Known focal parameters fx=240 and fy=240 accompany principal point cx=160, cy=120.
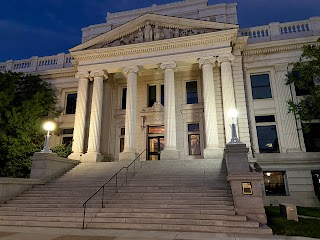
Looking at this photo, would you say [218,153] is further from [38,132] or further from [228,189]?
[38,132]

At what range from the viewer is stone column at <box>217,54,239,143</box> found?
55.4ft

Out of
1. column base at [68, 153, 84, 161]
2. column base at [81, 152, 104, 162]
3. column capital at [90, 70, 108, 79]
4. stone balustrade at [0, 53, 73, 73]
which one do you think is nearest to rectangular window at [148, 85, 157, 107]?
column capital at [90, 70, 108, 79]

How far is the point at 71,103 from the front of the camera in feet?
77.8

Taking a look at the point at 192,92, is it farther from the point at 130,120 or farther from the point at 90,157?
the point at 90,157

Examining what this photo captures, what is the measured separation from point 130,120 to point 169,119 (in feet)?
9.97

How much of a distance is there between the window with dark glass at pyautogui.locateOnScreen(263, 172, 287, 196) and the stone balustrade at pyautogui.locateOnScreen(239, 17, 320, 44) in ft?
36.0

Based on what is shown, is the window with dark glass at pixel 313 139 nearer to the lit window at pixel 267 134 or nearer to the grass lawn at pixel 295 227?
the lit window at pixel 267 134

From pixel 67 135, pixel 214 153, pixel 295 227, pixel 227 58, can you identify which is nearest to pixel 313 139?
pixel 214 153

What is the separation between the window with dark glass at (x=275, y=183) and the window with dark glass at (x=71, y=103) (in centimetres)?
1785

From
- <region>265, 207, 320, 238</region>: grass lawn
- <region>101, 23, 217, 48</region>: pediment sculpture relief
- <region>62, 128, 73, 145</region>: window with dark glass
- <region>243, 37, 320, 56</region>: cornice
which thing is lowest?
<region>265, 207, 320, 238</region>: grass lawn

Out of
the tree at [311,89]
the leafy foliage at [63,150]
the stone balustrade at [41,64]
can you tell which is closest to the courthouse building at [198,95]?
the leafy foliage at [63,150]

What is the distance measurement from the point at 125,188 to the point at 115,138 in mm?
10341

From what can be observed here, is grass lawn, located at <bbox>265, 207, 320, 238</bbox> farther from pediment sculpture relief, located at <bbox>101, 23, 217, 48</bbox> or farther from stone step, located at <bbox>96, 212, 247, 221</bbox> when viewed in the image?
pediment sculpture relief, located at <bbox>101, 23, 217, 48</bbox>

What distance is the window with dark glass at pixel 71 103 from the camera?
23344 mm
